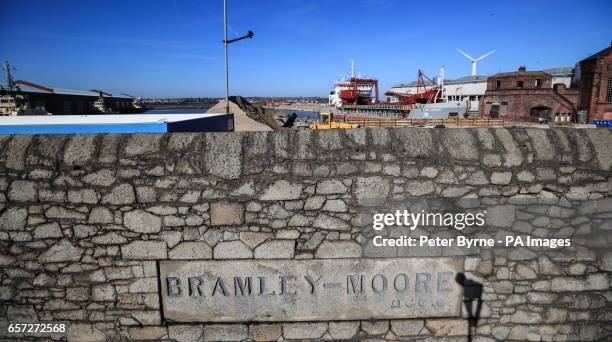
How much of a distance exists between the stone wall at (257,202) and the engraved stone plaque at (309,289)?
0.11 m

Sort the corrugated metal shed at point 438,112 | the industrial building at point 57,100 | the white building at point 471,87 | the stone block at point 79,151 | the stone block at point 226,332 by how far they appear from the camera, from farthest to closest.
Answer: the white building at point 471,87, the corrugated metal shed at point 438,112, the industrial building at point 57,100, the stone block at point 226,332, the stone block at point 79,151

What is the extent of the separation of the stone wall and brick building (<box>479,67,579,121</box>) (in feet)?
126

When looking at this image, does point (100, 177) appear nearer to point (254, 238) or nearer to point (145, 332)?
point (254, 238)

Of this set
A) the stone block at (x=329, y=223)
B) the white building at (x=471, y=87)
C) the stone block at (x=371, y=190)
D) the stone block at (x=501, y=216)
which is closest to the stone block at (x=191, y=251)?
the stone block at (x=329, y=223)

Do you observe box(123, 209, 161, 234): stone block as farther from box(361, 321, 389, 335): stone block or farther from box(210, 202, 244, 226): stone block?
box(361, 321, 389, 335): stone block

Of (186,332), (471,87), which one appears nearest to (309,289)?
(186,332)

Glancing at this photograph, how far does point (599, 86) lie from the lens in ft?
98.1

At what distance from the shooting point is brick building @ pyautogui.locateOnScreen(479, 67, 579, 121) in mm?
34062

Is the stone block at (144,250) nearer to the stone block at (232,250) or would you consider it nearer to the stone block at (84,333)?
the stone block at (232,250)

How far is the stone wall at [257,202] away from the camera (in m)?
2.90

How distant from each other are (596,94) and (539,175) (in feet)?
124

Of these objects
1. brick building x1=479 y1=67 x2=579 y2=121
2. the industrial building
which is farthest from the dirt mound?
brick building x1=479 y1=67 x2=579 y2=121

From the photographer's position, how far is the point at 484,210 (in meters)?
3.00

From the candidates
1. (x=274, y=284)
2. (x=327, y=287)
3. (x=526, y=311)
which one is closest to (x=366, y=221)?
(x=327, y=287)
